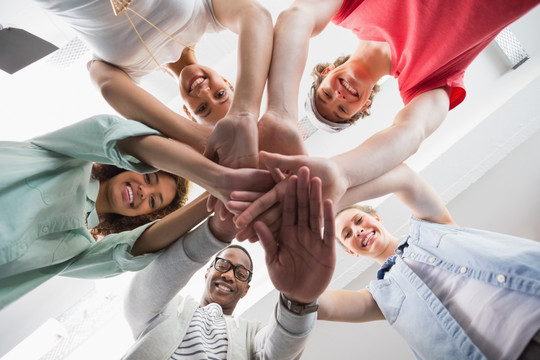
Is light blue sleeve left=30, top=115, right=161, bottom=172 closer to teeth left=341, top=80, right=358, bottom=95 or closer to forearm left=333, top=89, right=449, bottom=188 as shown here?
forearm left=333, top=89, right=449, bottom=188

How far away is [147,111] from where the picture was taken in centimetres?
121

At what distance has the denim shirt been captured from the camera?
1188 millimetres

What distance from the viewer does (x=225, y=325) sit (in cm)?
175

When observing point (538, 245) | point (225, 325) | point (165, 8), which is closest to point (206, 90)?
point (165, 8)

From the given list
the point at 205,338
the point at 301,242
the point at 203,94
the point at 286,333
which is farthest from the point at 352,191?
→ the point at 205,338

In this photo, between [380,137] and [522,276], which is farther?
[380,137]

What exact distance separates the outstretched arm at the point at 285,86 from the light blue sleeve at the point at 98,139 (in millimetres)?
407

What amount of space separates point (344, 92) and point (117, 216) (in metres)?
1.43

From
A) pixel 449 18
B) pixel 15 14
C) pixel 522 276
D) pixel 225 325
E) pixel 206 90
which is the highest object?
pixel 15 14

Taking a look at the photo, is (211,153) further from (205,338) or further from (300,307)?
(205,338)

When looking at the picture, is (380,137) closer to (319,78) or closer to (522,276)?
(522,276)

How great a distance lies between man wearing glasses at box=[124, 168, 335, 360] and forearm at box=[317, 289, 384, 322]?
0.92ft

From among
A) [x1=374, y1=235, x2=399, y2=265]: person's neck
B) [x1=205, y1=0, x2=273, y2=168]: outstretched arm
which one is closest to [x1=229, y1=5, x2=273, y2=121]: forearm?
[x1=205, y1=0, x2=273, y2=168]: outstretched arm

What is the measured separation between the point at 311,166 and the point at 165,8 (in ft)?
2.72
